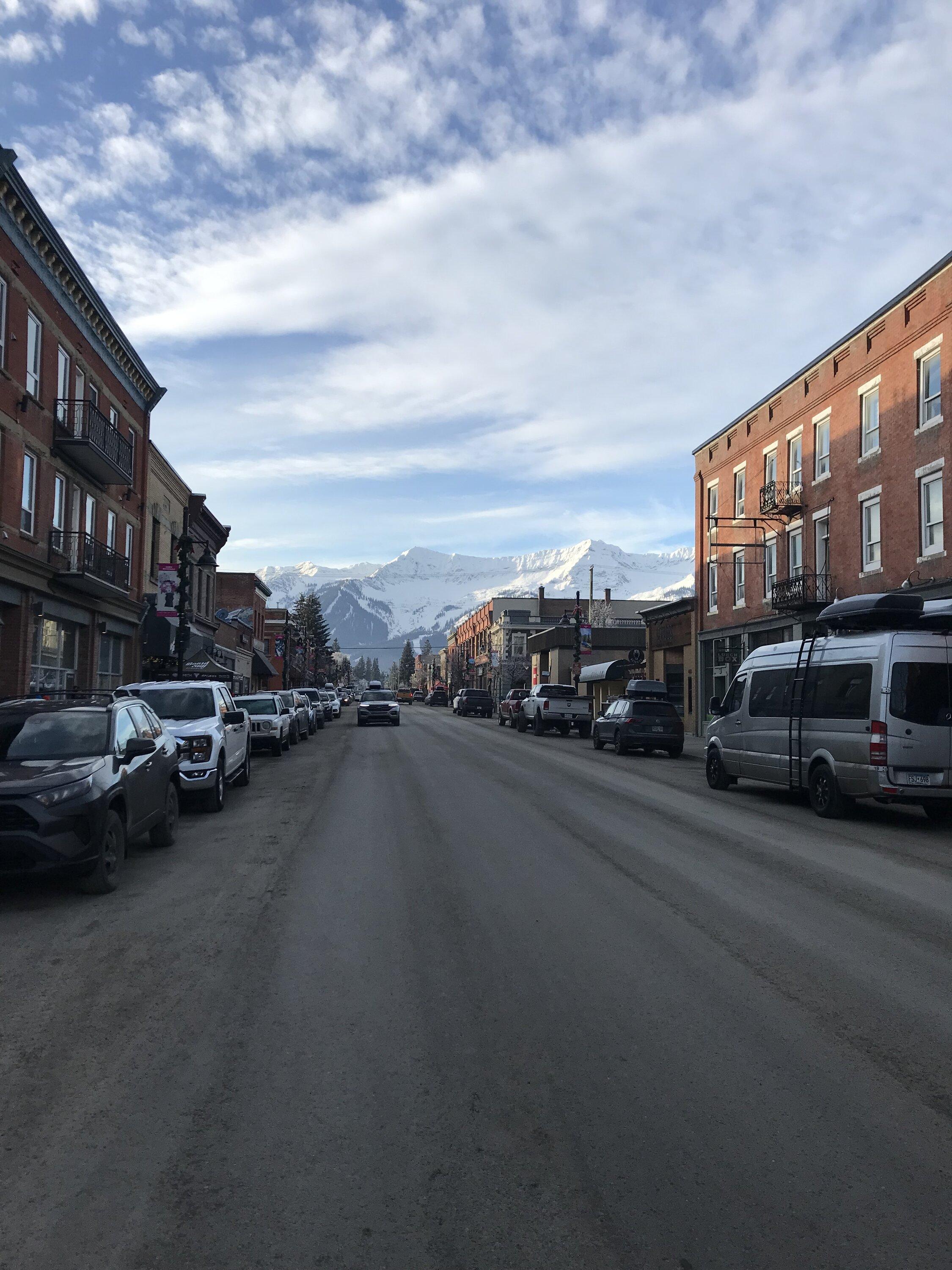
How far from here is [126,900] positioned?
8352mm

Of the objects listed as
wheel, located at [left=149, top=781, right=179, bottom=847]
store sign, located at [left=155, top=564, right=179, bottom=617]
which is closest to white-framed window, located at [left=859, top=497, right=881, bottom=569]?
store sign, located at [left=155, top=564, right=179, bottom=617]

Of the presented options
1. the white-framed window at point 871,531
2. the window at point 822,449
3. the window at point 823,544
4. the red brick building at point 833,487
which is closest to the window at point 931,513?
the red brick building at point 833,487

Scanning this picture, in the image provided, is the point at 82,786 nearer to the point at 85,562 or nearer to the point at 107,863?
the point at 107,863

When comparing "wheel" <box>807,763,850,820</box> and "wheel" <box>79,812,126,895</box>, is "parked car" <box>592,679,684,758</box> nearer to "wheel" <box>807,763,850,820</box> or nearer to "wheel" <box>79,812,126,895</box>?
"wheel" <box>807,763,850,820</box>

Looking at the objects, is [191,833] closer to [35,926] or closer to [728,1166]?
[35,926]

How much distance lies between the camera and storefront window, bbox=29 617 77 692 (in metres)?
23.8

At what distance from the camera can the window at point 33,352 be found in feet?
76.1

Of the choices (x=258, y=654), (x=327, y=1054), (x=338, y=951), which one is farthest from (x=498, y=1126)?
(x=258, y=654)

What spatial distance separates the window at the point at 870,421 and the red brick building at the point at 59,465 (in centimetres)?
2087

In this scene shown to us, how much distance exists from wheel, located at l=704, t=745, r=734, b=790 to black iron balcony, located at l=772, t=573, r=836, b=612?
1315cm

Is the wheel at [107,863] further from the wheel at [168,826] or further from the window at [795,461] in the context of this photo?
the window at [795,461]

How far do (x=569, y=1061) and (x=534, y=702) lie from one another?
34.0 m

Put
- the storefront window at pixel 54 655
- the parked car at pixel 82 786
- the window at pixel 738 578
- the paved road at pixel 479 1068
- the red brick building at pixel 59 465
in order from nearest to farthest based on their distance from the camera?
1. the paved road at pixel 479 1068
2. the parked car at pixel 82 786
3. the red brick building at pixel 59 465
4. the storefront window at pixel 54 655
5. the window at pixel 738 578

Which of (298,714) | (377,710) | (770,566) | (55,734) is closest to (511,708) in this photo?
(377,710)
